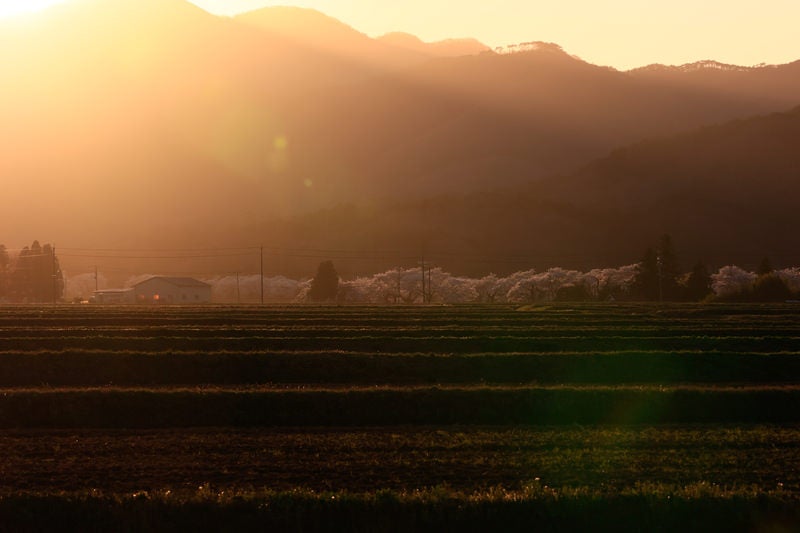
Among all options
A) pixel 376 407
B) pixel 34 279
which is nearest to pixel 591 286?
pixel 34 279

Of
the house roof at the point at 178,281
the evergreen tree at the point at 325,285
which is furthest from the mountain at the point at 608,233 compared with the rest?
the evergreen tree at the point at 325,285

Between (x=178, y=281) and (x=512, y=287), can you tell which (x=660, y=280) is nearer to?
(x=512, y=287)

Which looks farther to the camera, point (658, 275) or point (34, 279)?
point (34, 279)

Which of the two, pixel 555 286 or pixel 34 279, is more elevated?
pixel 34 279

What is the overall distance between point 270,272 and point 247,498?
167574 mm

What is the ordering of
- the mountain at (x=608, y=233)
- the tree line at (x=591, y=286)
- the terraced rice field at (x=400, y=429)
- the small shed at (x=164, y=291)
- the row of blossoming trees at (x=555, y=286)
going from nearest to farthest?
the terraced rice field at (x=400, y=429) → the tree line at (x=591, y=286) → the row of blossoming trees at (x=555, y=286) → the small shed at (x=164, y=291) → the mountain at (x=608, y=233)

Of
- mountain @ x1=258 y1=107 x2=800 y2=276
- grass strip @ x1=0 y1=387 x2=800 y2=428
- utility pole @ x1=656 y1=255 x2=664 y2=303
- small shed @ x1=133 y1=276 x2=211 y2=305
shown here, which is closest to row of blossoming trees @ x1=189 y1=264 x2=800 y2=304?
utility pole @ x1=656 y1=255 x2=664 y2=303

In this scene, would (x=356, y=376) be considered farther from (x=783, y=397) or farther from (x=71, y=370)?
(x=783, y=397)

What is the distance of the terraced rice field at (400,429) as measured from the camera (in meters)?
14.6

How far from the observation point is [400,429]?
2500cm

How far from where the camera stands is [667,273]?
4417 inches

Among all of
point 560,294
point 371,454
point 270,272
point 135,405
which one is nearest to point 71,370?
point 135,405

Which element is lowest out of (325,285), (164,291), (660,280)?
(660,280)

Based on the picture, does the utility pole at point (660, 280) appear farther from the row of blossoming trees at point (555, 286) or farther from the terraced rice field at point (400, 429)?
the terraced rice field at point (400, 429)
